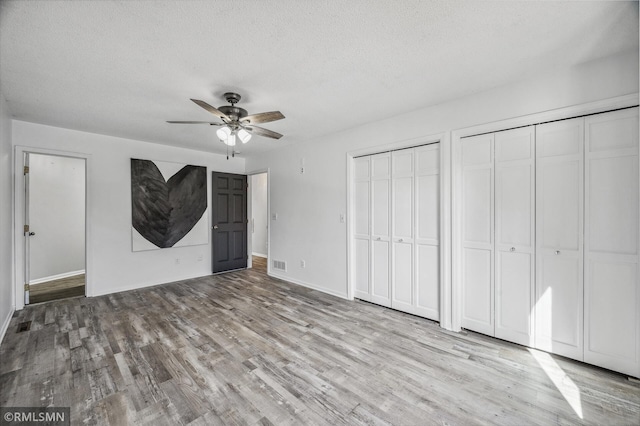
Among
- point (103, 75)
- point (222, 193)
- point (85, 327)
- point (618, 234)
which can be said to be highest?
point (103, 75)

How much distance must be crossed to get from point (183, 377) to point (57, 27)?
2.66 metres

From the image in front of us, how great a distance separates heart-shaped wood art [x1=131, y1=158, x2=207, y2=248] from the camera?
4.51 meters

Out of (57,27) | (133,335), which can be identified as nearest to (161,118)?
(57,27)

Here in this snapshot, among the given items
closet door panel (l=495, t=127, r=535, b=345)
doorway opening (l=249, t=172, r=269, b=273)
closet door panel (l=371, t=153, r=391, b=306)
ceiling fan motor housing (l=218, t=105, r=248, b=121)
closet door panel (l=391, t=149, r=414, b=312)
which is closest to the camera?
closet door panel (l=495, t=127, r=535, b=345)

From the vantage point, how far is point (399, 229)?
3.44 m

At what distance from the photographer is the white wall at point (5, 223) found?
2863 mm

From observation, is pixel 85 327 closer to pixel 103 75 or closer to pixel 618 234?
pixel 103 75

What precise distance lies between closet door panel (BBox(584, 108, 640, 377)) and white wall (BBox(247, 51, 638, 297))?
0.33 meters

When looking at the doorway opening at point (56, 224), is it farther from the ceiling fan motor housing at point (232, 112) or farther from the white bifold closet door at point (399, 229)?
the white bifold closet door at point (399, 229)

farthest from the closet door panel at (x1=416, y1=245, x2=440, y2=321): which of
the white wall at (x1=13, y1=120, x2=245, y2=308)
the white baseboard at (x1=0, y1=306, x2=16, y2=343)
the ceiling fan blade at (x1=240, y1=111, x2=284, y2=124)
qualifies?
the white baseboard at (x1=0, y1=306, x2=16, y2=343)

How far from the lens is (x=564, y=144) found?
2.32m

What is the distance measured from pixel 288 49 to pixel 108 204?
4.08m

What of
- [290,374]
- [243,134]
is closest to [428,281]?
[290,374]

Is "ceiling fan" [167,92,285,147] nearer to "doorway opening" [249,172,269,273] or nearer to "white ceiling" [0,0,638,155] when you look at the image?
"white ceiling" [0,0,638,155]
